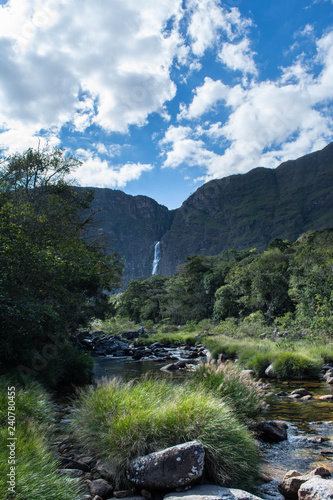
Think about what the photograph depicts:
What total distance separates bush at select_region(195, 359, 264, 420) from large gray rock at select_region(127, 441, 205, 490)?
2556mm

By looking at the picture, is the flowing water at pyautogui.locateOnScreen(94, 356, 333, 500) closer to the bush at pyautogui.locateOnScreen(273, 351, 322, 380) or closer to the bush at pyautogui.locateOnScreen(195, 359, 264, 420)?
the bush at pyautogui.locateOnScreen(195, 359, 264, 420)

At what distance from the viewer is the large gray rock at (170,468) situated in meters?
3.77

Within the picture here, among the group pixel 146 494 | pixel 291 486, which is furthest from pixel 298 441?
pixel 146 494

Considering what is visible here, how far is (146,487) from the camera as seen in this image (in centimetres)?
388

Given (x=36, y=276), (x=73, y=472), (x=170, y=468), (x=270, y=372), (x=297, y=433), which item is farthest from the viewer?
(x=270, y=372)

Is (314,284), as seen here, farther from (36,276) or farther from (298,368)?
(36,276)

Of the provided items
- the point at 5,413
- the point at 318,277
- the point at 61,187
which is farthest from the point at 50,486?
the point at 318,277

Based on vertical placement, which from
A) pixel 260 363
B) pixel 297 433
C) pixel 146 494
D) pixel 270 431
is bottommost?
Answer: pixel 260 363

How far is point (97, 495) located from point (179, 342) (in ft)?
98.9

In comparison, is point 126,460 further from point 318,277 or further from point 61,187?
point 318,277

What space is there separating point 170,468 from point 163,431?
70cm

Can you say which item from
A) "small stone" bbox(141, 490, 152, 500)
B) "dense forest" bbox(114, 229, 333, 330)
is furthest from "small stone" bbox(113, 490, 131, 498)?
"dense forest" bbox(114, 229, 333, 330)

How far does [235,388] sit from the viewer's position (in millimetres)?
6746

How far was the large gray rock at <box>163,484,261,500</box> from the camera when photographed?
3.42 m
